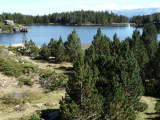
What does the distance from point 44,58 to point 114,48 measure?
68.7ft

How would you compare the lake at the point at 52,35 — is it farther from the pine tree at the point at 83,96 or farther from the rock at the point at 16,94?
the pine tree at the point at 83,96

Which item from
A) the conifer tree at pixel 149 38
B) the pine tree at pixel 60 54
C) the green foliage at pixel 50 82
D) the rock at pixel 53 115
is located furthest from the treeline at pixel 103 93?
the conifer tree at pixel 149 38

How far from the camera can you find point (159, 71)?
101 feet

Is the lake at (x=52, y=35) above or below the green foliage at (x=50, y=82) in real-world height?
above

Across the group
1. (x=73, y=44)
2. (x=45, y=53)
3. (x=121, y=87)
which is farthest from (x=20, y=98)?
(x=45, y=53)

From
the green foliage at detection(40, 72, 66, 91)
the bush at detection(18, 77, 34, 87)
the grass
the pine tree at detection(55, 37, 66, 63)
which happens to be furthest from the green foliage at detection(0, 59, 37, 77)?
the pine tree at detection(55, 37, 66, 63)

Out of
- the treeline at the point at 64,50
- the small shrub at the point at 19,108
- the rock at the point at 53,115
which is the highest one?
the treeline at the point at 64,50

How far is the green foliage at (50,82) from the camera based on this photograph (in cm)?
3112

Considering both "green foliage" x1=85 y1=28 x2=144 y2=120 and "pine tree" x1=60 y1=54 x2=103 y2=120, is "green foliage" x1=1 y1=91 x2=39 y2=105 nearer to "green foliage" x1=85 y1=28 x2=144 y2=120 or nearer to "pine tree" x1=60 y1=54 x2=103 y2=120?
"green foliage" x1=85 y1=28 x2=144 y2=120

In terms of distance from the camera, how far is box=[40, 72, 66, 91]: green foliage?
3112 cm

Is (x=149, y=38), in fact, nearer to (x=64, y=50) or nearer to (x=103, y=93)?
(x=64, y=50)

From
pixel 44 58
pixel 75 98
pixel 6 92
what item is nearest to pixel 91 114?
pixel 75 98

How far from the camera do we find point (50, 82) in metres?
32.4

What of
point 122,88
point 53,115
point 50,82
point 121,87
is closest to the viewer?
point 121,87
